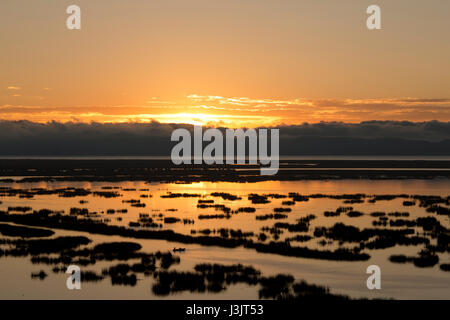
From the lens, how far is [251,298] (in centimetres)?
2270

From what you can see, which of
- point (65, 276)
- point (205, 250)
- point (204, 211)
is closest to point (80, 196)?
point (204, 211)

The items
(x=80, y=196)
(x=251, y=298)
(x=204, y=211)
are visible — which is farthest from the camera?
(x=80, y=196)

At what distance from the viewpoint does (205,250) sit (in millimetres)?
32719

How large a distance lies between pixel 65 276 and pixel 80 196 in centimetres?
4237

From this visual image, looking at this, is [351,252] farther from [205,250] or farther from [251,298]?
[251,298]

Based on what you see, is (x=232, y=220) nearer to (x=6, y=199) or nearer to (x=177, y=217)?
(x=177, y=217)
